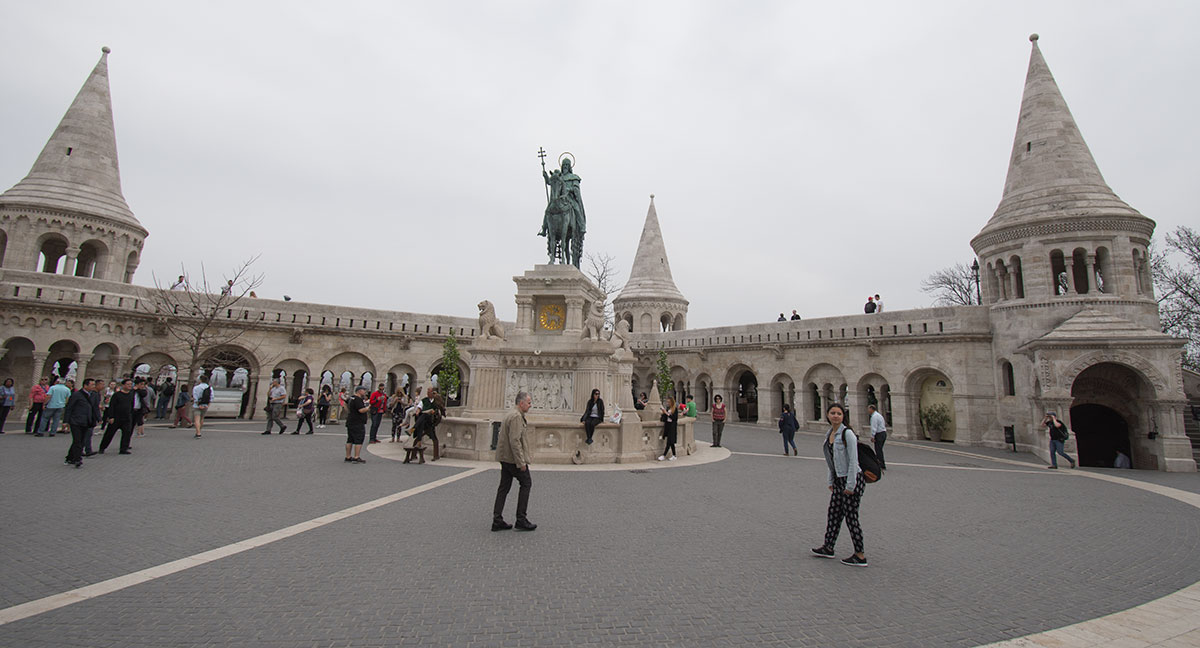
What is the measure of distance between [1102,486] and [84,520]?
16.5 metres

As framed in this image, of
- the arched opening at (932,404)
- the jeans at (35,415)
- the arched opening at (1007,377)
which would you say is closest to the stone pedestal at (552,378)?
the jeans at (35,415)

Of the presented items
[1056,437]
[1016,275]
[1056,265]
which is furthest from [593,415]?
[1056,265]

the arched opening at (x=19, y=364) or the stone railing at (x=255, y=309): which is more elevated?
the stone railing at (x=255, y=309)

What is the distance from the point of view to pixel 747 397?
32750 mm

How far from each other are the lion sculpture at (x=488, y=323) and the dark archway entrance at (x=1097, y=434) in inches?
750

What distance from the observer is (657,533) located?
18.8 feet

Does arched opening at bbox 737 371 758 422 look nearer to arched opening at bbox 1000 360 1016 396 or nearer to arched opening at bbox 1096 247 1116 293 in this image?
arched opening at bbox 1000 360 1016 396

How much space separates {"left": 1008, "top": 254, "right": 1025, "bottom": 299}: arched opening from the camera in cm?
1883

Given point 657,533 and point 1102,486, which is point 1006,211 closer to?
point 1102,486

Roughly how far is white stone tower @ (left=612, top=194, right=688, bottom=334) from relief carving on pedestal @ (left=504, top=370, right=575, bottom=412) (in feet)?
73.6

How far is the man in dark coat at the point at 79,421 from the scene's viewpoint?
8531 millimetres

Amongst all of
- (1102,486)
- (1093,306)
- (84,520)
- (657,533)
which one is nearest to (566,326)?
(657,533)

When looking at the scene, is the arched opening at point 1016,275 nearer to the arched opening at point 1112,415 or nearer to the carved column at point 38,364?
the arched opening at point 1112,415

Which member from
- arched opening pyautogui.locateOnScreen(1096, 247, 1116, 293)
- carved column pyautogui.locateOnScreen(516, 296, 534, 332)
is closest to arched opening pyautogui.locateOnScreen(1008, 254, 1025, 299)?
arched opening pyautogui.locateOnScreen(1096, 247, 1116, 293)
